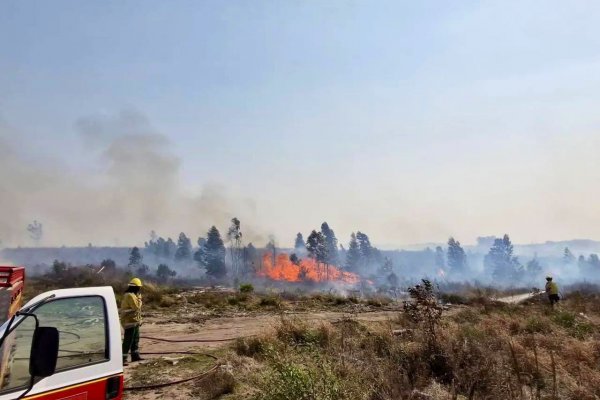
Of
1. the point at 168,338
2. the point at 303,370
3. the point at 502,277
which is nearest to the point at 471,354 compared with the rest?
the point at 303,370

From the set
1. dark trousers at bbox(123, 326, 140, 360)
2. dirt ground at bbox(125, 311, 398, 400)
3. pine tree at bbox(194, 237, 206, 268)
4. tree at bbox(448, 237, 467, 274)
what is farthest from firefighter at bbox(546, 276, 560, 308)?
tree at bbox(448, 237, 467, 274)

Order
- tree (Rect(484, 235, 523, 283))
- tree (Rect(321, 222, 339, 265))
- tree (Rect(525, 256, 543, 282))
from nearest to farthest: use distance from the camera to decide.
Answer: tree (Rect(321, 222, 339, 265))
tree (Rect(484, 235, 523, 283))
tree (Rect(525, 256, 543, 282))

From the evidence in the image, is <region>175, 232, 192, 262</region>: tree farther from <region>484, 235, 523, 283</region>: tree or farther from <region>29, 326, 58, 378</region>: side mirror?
<region>29, 326, 58, 378</region>: side mirror

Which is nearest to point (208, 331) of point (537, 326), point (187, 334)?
point (187, 334)

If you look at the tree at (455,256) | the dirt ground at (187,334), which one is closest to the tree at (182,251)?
the tree at (455,256)

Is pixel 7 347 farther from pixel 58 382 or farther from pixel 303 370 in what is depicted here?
pixel 303 370

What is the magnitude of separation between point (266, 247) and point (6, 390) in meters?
146

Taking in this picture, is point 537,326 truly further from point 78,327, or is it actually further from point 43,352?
point 43,352

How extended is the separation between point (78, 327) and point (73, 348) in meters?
0.20

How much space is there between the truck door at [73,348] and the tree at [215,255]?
345 ft

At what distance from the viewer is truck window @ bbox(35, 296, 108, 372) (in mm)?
3355

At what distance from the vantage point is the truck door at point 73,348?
3002mm

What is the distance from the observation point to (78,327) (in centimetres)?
357

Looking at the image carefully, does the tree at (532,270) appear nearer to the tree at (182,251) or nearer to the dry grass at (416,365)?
the tree at (182,251)
